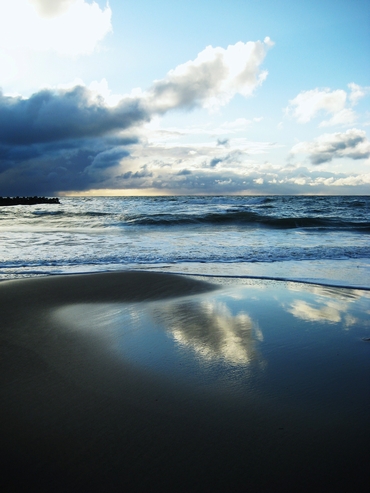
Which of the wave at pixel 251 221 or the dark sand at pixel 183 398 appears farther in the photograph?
the wave at pixel 251 221

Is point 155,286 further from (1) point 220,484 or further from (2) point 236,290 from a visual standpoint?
(1) point 220,484

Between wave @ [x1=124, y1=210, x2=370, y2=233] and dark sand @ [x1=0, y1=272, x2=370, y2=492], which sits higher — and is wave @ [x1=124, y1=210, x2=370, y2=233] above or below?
above

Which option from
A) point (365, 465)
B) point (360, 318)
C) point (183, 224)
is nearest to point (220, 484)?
point (365, 465)

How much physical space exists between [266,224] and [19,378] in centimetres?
1999

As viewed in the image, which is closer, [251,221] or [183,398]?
[183,398]

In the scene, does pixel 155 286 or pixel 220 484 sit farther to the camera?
pixel 155 286

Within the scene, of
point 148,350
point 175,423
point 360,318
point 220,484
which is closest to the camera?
point 220,484

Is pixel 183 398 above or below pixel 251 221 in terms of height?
below

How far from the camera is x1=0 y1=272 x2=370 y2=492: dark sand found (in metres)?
1.67

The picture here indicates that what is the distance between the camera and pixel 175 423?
6.64 ft

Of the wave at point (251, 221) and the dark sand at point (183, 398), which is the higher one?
the wave at point (251, 221)

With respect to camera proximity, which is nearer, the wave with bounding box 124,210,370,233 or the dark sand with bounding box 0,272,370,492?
the dark sand with bounding box 0,272,370,492

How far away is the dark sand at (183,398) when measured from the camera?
1.67 m

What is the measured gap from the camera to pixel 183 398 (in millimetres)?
2295
